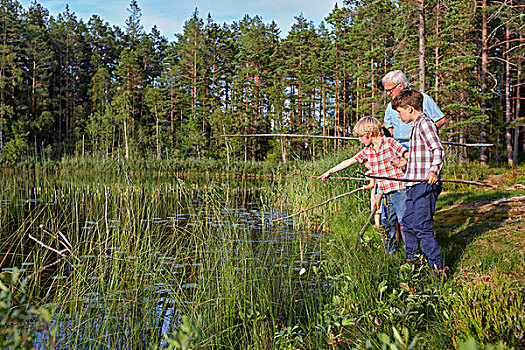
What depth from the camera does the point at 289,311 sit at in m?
3.22

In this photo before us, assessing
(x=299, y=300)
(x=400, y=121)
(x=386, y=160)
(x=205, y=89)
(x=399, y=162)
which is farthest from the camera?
(x=205, y=89)

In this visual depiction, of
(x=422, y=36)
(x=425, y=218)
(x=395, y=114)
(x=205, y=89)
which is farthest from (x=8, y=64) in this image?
(x=425, y=218)

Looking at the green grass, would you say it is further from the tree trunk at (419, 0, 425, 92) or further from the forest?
the forest

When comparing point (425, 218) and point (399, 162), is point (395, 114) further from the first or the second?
point (425, 218)

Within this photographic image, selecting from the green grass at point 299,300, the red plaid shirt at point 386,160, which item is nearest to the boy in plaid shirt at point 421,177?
the green grass at point 299,300

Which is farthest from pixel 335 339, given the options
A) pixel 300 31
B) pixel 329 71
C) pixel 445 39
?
pixel 300 31

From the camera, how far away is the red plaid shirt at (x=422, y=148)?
3137 millimetres

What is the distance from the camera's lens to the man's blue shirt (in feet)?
12.3

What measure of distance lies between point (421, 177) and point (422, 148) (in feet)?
0.79

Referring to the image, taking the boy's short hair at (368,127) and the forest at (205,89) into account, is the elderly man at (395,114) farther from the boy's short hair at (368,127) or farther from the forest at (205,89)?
the forest at (205,89)

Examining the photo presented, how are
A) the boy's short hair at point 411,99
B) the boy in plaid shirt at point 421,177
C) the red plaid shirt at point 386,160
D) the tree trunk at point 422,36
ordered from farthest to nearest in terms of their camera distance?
1. the tree trunk at point 422,36
2. the red plaid shirt at point 386,160
3. the boy's short hair at point 411,99
4. the boy in plaid shirt at point 421,177

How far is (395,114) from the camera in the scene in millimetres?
4336

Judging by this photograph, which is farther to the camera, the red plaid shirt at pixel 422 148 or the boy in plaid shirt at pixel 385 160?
the boy in plaid shirt at pixel 385 160

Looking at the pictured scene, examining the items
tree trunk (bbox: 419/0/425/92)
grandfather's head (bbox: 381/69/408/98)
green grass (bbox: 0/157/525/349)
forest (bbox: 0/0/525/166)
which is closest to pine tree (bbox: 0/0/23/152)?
forest (bbox: 0/0/525/166)
